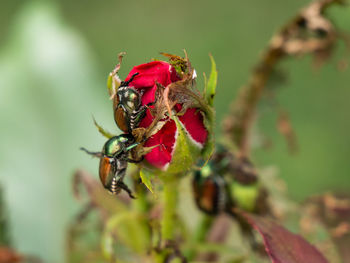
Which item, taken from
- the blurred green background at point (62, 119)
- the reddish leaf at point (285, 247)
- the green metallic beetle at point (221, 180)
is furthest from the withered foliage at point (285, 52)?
the reddish leaf at point (285, 247)

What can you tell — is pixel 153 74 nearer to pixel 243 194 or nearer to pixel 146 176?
pixel 146 176

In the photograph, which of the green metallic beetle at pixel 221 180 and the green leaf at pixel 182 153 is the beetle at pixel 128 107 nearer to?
the green leaf at pixel 182 153

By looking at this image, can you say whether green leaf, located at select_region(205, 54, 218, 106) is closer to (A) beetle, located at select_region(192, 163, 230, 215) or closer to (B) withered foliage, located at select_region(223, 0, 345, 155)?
(A) beetle, located at select_region(192, 163, 230, 215)

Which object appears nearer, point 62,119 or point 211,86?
point 211,86

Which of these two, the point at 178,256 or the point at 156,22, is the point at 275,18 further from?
the point at 178,256

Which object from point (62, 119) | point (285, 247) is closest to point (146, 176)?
point (285, 247)

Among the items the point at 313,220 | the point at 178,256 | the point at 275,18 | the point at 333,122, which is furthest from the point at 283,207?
the point at 275,18
